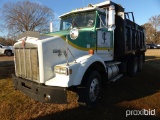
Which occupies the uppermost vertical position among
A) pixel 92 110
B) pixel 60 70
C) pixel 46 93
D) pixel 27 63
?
pixel 27 63

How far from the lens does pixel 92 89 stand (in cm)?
517

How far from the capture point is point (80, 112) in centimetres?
496

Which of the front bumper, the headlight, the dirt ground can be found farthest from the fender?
the dirt ground

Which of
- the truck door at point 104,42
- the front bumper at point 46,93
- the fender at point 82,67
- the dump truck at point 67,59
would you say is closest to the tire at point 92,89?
the dump truck at point 67,59

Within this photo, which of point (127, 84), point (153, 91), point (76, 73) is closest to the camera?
point (76, 73)

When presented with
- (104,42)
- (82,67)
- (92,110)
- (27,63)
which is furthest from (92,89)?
(104,42)

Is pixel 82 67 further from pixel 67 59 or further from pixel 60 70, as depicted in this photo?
pixel 60 70

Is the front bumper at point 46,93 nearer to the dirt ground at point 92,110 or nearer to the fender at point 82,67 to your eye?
the fender at point 82,67

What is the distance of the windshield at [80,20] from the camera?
6.11 metres

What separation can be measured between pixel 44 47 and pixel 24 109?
1.94m

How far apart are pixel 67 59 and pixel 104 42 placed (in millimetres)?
2447

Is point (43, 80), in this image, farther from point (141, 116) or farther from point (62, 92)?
point (141, 116)

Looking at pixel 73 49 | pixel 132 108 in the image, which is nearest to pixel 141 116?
pixel 132 108

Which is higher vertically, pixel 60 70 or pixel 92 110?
pixel 60 70
